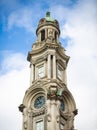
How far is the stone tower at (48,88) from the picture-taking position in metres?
64.9

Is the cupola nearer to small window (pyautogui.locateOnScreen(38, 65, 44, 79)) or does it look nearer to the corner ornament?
small window (pyautogui.locateOnScreen(38, 65, 44, 79))

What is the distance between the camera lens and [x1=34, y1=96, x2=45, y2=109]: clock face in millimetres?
67213

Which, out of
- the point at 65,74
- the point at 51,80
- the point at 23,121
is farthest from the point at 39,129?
the point at 65,74

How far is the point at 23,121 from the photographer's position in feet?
218

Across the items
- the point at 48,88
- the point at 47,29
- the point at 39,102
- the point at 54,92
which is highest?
the point at 47,29

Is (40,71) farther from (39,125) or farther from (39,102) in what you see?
(39,125)

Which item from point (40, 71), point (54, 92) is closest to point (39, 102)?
point (54, 92)

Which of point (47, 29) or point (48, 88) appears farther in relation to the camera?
point (47, 29)

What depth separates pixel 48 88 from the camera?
6700cm

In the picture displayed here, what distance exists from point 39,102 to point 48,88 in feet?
8.82

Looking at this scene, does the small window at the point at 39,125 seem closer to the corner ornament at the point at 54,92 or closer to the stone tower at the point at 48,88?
the stone tower at the point at 48,88

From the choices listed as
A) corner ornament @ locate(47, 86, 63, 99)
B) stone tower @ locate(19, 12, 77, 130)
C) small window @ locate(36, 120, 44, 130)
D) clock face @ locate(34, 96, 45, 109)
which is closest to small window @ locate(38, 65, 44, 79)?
stone tower @ locate(19, 12, 77, 130)

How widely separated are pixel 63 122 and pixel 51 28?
742 inches

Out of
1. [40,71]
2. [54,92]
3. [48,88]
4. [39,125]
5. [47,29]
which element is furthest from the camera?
[47,29]
